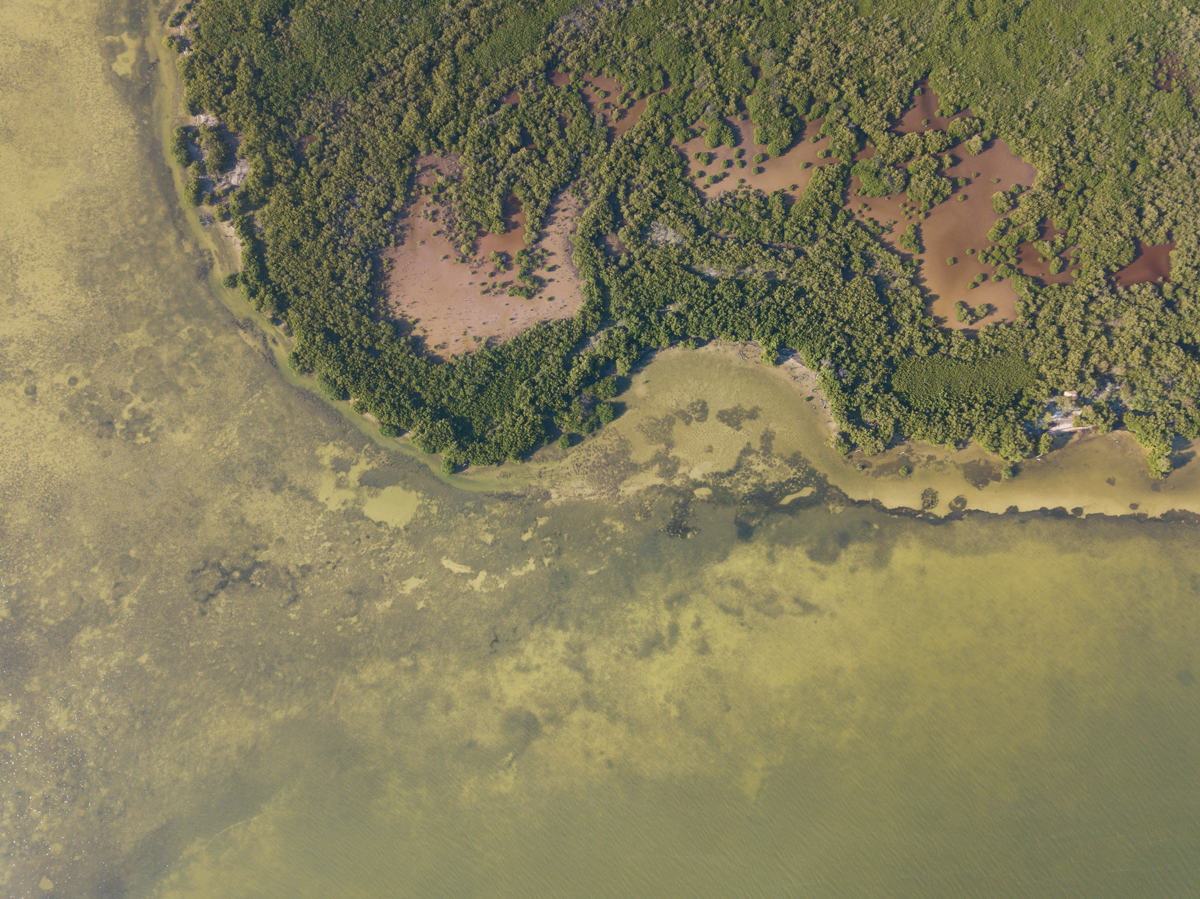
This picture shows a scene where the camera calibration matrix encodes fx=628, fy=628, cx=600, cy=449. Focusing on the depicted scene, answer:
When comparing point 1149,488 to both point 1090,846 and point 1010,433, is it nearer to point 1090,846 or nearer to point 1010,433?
point 1010,433

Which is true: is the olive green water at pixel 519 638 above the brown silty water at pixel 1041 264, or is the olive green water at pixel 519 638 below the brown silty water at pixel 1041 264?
below

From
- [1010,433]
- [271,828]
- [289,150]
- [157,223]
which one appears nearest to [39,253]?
[157,223]

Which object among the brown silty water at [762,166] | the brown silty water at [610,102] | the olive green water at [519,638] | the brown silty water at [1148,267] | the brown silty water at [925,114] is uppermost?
the brown silty water at [610,102]

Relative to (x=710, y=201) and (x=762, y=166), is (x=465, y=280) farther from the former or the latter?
(x=762, y=166)

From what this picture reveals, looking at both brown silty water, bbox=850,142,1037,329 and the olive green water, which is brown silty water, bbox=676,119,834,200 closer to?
brown silty water, bbox=850,142,1037,329

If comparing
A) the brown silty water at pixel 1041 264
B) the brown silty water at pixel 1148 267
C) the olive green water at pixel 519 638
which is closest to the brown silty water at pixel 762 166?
the olive green water at pixel 519 638

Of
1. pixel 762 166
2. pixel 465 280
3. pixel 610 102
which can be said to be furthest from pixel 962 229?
pixel 465 280

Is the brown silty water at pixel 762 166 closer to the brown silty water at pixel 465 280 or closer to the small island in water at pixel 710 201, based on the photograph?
the small island in water at pixel 710 201
